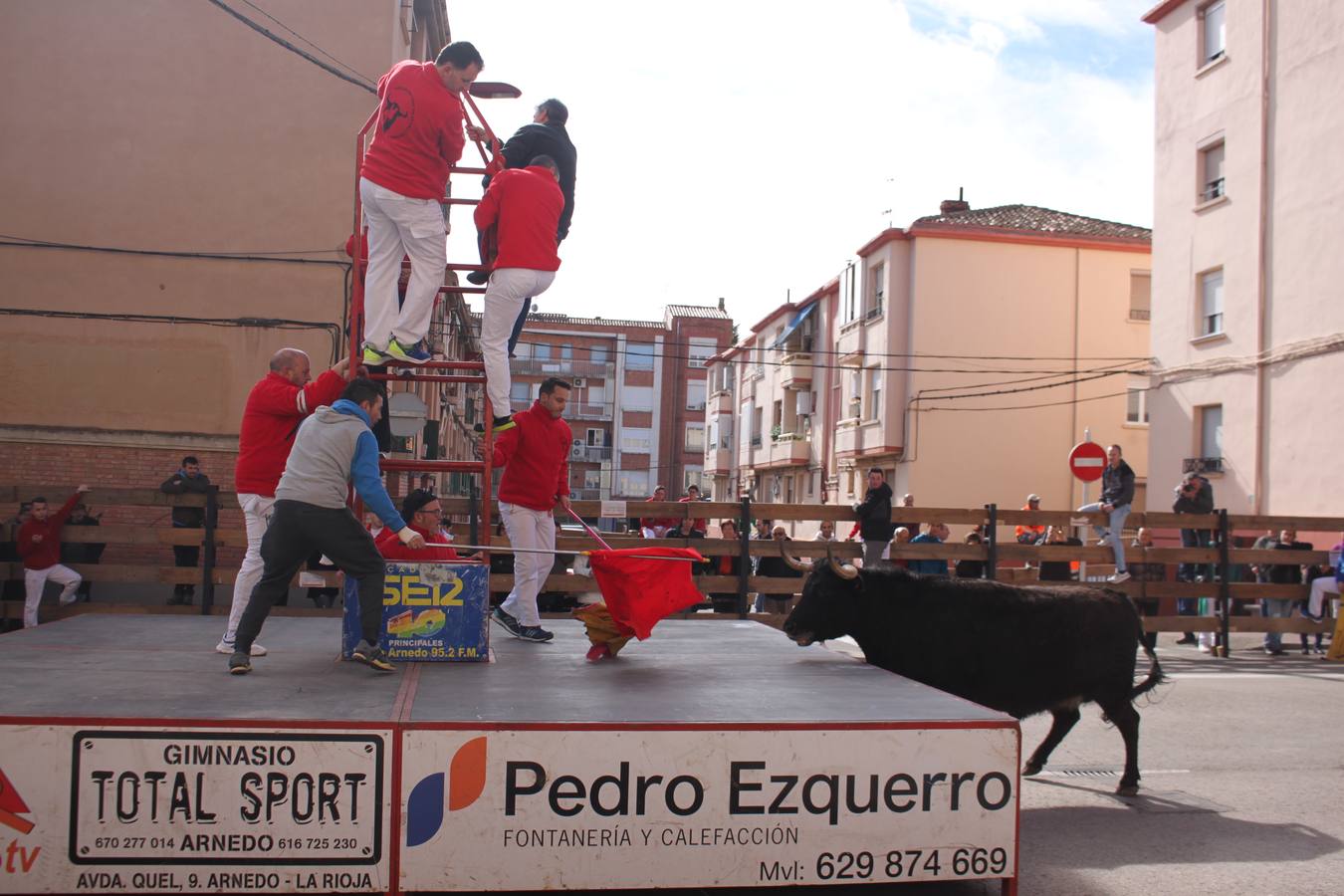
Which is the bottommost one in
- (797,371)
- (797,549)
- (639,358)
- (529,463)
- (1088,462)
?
(797,549)

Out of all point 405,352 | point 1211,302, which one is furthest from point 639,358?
point 405,352

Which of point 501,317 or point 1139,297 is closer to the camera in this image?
point 501,317

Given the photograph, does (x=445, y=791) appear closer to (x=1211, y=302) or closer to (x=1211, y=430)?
(x=1211, y=430)

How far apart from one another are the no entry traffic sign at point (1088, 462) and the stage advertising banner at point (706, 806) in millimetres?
12168

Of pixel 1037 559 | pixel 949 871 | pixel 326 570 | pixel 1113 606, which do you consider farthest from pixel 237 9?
pixel 949 871

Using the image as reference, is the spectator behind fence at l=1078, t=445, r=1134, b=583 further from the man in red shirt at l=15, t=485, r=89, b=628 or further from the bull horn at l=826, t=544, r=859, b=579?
the man in red shirt at l=15, t=485, r=89, b=628

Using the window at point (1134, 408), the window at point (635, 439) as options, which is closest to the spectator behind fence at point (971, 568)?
the window at point (1134, 408)

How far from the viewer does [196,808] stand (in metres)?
3.88

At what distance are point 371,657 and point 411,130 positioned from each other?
3.27m

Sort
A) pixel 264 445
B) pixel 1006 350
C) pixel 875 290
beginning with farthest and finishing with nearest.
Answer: pixel 875 290, pixel 1006 350, pixel 264 445

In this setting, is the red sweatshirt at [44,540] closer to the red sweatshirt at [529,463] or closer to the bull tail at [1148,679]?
the red sweatshirt at [529,463]

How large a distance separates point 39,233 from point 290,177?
4094mm

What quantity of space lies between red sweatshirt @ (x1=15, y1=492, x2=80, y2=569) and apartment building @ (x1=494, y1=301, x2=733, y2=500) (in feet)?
199

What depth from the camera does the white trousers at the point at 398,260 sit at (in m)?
6.95
